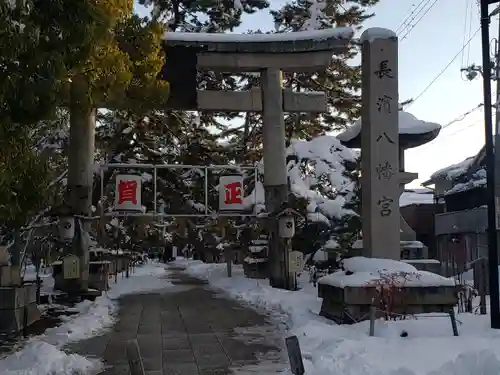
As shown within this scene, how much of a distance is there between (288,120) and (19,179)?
77.9 ft

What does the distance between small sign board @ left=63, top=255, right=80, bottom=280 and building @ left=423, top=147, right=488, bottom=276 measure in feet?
51.7

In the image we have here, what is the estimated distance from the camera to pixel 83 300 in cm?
1872

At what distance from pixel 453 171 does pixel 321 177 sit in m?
13.7

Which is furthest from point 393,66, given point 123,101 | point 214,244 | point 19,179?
point 214,244

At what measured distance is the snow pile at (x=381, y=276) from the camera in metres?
12.2

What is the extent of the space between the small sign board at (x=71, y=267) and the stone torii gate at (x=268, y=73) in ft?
19.7

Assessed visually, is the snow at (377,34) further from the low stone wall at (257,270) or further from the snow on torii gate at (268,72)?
the low stone wall at (257,270)

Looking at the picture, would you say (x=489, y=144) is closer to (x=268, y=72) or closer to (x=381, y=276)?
(x=381, y=276)

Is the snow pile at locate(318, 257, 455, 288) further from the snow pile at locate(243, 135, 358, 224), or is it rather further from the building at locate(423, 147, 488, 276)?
the building at locate(423, 147, 488, 276)

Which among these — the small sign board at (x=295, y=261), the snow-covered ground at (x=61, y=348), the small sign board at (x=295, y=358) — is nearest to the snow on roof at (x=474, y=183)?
the small sign board at (x=295, y=261)

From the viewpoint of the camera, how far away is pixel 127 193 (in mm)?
19625

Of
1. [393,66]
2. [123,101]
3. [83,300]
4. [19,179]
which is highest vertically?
[393,66]

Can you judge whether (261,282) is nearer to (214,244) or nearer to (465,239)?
(465,239)

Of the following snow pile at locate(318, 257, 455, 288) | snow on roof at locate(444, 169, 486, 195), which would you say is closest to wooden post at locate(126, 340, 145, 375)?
snow pile at locate(318, 257, 455, 288)
